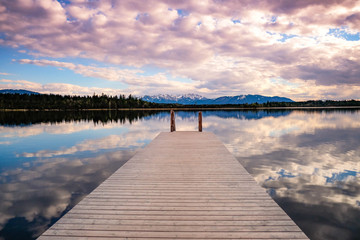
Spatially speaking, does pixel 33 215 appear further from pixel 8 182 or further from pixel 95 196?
pixel 8 182

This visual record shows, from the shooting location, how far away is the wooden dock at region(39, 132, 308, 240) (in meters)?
3.71

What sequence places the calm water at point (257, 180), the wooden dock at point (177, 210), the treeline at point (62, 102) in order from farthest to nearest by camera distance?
the treeline at point (62, 102) < the calm water at point (257, 180) < the wooden dock at point (177, 210)

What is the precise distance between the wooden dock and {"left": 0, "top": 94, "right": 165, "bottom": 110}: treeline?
132 metres

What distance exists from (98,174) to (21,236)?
16.3 ft

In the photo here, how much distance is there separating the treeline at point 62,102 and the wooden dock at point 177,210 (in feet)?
434

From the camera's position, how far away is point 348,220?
562 cm

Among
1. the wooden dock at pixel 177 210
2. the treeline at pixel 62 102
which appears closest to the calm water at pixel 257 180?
the wooden dock at pixel 177 210

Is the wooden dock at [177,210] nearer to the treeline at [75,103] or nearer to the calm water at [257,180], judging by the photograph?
the calm water at [257,180]

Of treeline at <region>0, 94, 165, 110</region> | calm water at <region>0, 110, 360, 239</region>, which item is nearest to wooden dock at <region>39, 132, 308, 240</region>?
calm water at <region>0, 110, 360, 239</region>

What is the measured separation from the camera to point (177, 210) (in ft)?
14.8

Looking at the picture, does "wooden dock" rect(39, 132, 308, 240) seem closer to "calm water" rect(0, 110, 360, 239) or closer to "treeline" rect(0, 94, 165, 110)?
"calm water" rect(0, 110, 360, 239)

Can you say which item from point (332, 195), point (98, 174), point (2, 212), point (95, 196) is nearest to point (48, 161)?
point (98, 174)

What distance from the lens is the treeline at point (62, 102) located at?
11569cm

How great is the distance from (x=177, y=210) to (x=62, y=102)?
14258cm
